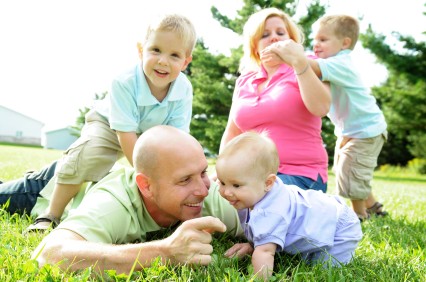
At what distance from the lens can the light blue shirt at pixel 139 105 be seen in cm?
337

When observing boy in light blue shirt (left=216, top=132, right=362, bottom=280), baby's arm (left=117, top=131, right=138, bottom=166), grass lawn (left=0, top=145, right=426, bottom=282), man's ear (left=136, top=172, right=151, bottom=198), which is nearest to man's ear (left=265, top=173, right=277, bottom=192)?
boy in light blue shirt (left=216, top=132, right=362, bottom=280)

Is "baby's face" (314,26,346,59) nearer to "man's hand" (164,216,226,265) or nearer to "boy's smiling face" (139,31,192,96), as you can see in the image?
"boy's smiling face" (139,31,192,96)

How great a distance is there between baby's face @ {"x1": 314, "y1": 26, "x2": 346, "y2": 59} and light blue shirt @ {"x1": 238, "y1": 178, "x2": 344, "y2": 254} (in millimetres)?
2152

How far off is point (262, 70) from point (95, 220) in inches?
81.3

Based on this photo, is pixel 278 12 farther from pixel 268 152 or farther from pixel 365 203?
pixel 365 203

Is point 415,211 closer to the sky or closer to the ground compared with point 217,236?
closer to the ground

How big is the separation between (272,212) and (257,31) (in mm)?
1968

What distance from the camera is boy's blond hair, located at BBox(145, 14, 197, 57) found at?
3324 mm

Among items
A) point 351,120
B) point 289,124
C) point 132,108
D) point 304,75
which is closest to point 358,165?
point 351,120

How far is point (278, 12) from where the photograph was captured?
380 centimetres

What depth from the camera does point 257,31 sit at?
3.80 meters

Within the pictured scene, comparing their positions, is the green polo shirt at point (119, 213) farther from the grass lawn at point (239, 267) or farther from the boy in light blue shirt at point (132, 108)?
the boy in light blue shirt at point (132, 108)

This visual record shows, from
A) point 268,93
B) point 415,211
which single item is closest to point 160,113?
point 268,93

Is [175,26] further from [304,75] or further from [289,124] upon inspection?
[289,124]
